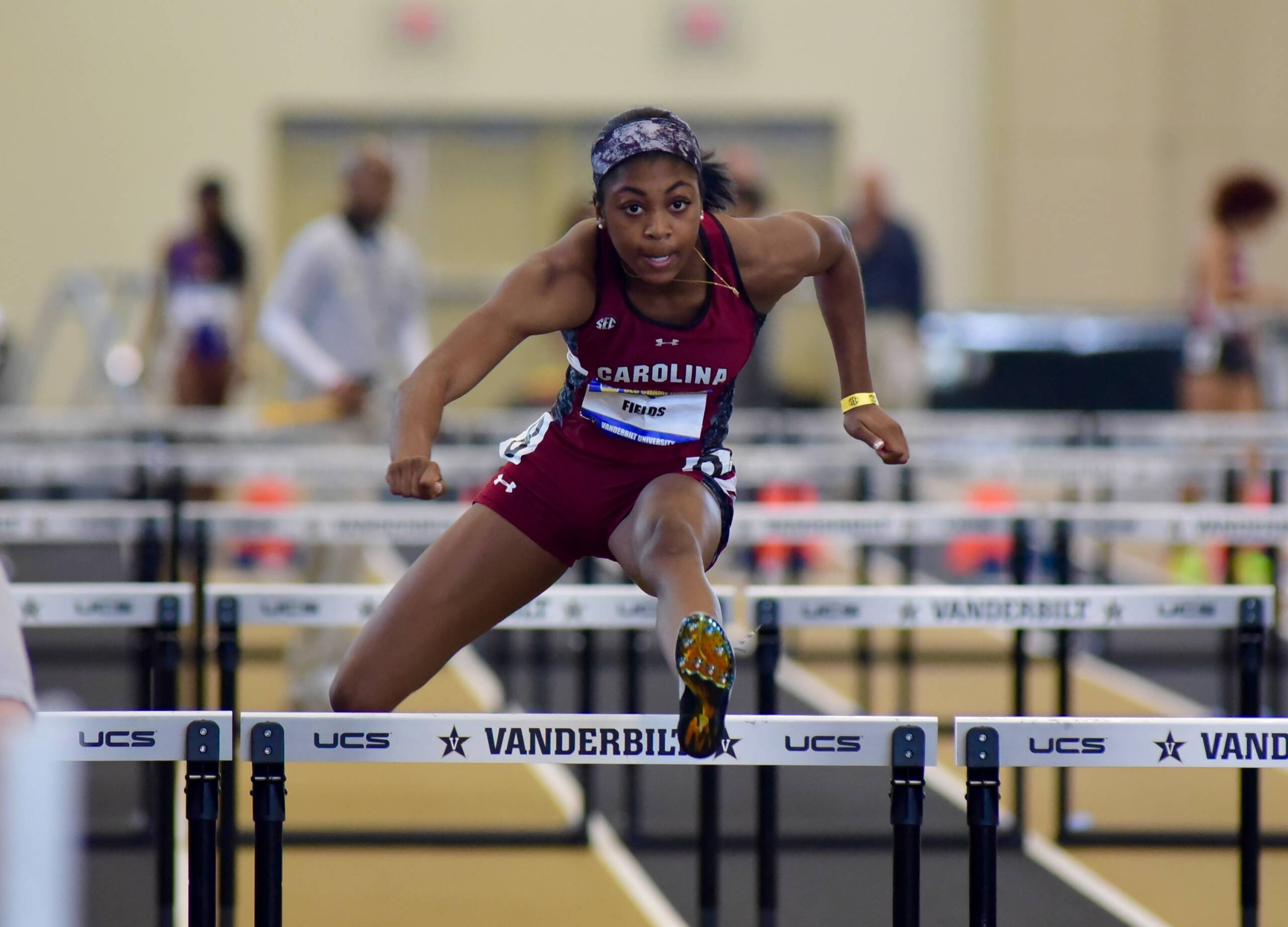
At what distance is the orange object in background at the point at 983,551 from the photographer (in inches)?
439

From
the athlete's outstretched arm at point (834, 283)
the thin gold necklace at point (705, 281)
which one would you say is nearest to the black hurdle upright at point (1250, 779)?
the athlete's outstretched arm at point (834, 283)

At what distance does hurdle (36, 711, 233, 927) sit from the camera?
3.03 m

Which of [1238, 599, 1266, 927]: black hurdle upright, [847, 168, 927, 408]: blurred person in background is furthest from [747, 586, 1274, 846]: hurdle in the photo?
[847, 168, 927, 408]: blurred person in background

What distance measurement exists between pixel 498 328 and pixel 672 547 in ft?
1.85

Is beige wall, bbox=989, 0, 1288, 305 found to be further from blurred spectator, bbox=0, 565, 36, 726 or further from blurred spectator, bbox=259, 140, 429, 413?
blurred spectator, bbox=0, 565, 36, 726

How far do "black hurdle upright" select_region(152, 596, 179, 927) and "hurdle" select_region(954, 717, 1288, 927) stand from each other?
1816 millimetres

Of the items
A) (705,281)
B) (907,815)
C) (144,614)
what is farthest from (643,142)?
(144,614)

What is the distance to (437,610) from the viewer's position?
3662mm

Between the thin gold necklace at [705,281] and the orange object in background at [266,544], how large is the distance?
7.94 m

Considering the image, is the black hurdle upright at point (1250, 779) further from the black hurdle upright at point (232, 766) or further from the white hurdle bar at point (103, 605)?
the white hurdle bar at point (103, 605)

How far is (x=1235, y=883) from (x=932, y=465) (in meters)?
4.29

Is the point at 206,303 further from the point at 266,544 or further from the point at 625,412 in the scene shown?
the point at 625,412

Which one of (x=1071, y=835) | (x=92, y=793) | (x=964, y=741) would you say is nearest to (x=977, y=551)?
(x=1071, y=835)

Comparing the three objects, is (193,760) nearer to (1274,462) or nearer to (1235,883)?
(1235,883)
